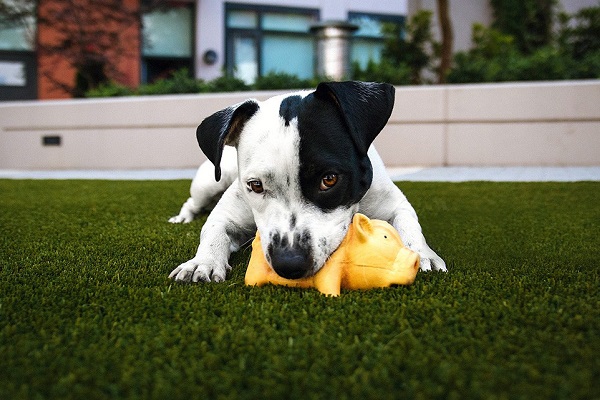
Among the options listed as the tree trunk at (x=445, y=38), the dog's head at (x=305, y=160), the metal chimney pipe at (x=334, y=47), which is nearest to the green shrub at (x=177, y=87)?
the metal chimney pipe at (x=334, y=47)

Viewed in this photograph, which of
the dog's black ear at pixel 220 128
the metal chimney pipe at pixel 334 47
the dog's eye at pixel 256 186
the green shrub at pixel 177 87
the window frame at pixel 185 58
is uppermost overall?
the window frame at pixel 185 58

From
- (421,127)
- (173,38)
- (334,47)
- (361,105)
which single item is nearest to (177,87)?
(334,47)

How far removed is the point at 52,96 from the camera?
48.2 ft

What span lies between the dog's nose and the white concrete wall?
688 cm

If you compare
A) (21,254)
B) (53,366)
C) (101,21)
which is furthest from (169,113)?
(53,366)

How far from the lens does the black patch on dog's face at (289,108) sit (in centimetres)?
267

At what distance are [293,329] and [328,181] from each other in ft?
2.82

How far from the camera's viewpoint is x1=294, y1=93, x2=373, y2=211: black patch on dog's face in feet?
8.12

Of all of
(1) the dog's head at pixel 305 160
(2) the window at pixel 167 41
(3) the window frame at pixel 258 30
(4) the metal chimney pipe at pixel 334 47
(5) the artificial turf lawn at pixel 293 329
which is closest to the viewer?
(5) the artificial turf lawn at pixel 293 329

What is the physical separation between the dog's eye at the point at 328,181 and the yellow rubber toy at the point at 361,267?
0.72 ft

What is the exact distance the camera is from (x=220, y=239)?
9.40 ft

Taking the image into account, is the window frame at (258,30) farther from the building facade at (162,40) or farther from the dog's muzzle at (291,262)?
the dog's muzzle at (291,262)

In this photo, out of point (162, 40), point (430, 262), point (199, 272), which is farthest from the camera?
point (162, 40)

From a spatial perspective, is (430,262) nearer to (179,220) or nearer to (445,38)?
(179,220)
